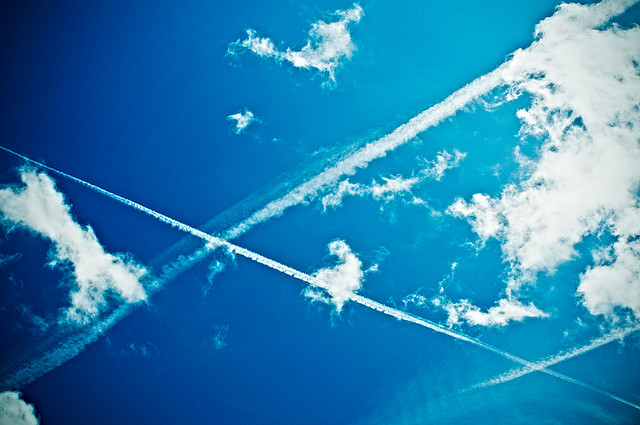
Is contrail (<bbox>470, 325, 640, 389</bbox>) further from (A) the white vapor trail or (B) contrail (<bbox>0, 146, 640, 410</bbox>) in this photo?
(A) the white vapor trail

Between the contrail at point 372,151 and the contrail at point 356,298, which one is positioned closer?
the contrail at point 356,298

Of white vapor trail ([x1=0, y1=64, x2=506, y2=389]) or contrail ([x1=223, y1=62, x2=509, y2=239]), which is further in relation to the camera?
contrail ([x1=223, y1=62, x2=509, y2=239])

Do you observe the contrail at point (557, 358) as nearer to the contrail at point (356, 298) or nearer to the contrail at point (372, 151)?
the contrail at point (356, 298)

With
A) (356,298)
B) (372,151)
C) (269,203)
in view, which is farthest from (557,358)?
(269,203)

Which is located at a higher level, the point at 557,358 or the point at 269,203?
the point at 269,203

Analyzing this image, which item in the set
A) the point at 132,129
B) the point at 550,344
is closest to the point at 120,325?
the point at 132,129

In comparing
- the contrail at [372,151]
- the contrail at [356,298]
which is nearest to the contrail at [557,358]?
the contrail at [356,298]

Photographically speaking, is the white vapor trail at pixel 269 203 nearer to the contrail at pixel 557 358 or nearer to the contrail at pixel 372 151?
the contrail at pixel 372 151

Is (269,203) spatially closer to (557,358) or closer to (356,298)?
(356,298)

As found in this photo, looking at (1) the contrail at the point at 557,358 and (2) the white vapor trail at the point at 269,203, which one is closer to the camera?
(2) the white vapor trail at the point at 269,203

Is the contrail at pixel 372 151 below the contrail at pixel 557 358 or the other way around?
the other way around

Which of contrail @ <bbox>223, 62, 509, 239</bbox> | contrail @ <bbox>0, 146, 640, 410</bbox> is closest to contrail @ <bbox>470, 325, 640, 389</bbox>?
contrail @ <bbox>0, 146, 640, 410</bbox>
